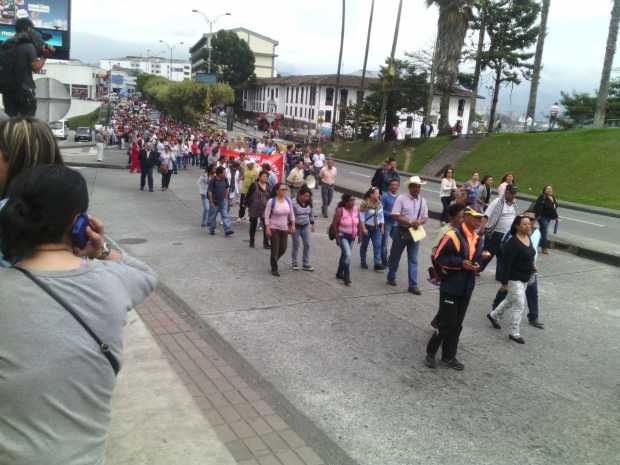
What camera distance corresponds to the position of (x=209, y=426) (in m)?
4.33

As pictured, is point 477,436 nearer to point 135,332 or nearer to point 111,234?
point 135,332

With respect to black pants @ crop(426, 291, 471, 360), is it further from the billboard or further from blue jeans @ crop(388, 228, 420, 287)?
the billboard

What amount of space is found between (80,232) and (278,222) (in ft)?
24.1

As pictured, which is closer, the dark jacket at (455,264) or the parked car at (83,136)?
the dark jacket at (455,264)

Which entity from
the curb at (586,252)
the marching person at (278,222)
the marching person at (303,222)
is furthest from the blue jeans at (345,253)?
the curb at (586,252)

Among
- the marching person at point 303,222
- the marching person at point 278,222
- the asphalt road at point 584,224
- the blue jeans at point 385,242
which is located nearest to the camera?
the marching person at point 278,222

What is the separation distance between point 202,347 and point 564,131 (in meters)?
31.1

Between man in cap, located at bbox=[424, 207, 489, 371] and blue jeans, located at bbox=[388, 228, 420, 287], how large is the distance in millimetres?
2720

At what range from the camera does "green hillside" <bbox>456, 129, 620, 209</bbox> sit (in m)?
24.3

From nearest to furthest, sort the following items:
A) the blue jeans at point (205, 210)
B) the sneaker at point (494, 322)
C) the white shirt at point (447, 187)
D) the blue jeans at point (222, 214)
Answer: the sneaker at point (494, 322)
the blue jeans at point (222, 214)
the blue jeans at point (205, 210)
the white shirt at point (447, 187)

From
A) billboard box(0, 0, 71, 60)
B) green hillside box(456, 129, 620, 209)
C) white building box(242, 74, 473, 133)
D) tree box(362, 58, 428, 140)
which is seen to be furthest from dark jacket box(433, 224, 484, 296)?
white building box(242, 74, 473, 133)

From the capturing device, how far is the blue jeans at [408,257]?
28.5ft

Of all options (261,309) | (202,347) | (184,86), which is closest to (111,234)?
(261,309)

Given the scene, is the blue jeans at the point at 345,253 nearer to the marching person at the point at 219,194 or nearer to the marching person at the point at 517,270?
the marching person at the point at 517,270
